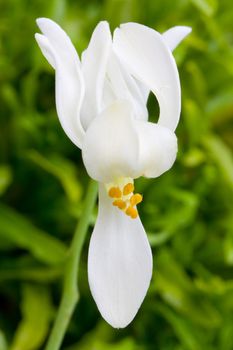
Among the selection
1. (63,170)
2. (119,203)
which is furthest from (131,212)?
(63,170)

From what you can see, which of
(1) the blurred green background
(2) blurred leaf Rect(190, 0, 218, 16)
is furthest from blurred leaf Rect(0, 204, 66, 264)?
(2) blurred leaf Rect(190, 0, 218, 16)

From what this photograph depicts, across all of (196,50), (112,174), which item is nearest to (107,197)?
(112,174)

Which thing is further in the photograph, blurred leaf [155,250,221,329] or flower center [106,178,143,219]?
blurred leaf [155,250,221,329]

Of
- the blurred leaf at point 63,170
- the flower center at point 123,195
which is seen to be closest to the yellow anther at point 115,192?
the flower center at point 123,195

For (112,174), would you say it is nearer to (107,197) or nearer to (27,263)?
(107,197)

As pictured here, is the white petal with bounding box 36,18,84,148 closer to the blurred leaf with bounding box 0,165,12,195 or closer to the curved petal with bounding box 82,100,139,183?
the curved petal with bounding box 82,100,139,183

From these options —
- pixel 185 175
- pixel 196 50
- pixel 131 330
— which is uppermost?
pixel 196 50

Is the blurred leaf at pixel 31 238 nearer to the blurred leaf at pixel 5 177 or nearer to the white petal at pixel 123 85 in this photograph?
the blurred leaf at pixel 5 177
